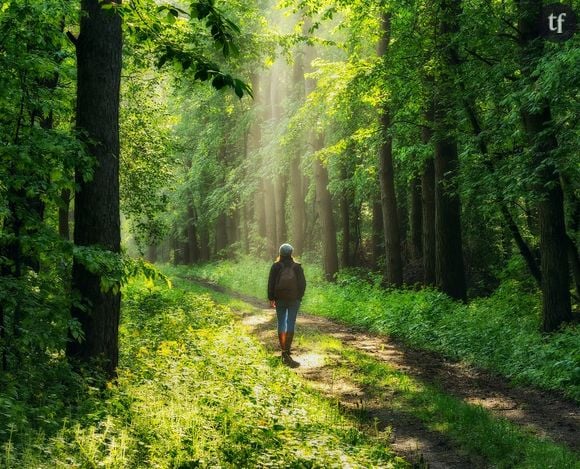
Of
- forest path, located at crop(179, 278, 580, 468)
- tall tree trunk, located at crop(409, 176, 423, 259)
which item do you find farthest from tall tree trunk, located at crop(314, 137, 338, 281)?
forest path, located at crop(179, 278, 580, 468)

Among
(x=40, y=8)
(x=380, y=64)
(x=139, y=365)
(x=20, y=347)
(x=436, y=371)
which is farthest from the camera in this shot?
(x=380, y=64)

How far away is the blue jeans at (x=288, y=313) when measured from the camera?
38.0 ft

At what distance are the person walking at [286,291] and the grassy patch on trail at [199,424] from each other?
1652 millimetres

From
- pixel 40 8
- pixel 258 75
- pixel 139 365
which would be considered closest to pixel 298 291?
pixel 139 365

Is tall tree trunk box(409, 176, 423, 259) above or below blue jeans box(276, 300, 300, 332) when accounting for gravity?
above

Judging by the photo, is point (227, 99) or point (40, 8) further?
point (227, 99)

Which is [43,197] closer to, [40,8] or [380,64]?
[40,8]

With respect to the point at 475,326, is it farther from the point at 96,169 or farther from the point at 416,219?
the point at 416,219

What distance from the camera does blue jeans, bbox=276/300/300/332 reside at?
38.0ft

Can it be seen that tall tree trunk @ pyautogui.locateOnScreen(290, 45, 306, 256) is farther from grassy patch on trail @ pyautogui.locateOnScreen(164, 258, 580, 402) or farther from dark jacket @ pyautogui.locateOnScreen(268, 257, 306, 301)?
dark jacket @ pyautogui.locateOnScreen(268, 257, 306, 301)

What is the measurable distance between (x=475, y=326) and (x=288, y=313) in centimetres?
428

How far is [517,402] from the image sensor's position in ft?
29.0

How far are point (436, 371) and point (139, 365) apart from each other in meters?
5.21

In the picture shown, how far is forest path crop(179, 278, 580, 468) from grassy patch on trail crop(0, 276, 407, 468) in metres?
0.52
